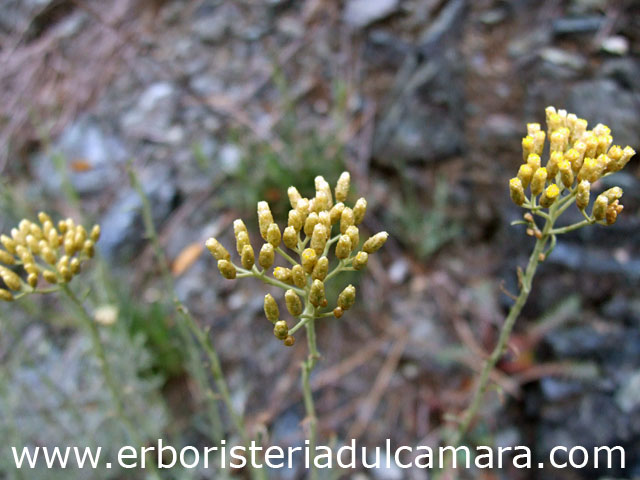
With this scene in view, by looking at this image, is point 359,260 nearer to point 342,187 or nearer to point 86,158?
point 342,187

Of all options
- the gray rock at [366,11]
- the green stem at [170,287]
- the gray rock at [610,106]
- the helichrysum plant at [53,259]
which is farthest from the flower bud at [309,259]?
the gray rock at [366,11]

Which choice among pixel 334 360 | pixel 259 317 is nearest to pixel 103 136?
pixel 259 317

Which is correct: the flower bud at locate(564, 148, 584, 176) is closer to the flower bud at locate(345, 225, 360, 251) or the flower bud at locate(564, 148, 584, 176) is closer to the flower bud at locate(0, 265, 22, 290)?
the flower bud at locate(345, 225, 360, 251)

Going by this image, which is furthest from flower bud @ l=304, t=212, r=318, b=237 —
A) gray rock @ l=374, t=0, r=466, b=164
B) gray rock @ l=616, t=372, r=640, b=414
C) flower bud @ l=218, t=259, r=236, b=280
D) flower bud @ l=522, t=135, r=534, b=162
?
gray rock @ l=374, t=0, r=466, b=164

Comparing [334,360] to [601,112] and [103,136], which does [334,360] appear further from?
[103,136]

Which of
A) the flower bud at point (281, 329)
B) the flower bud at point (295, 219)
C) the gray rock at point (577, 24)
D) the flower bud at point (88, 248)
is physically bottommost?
the gray rock at point (577, 24)

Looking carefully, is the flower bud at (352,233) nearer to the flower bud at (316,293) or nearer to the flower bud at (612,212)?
the flower bud at (316,293)
